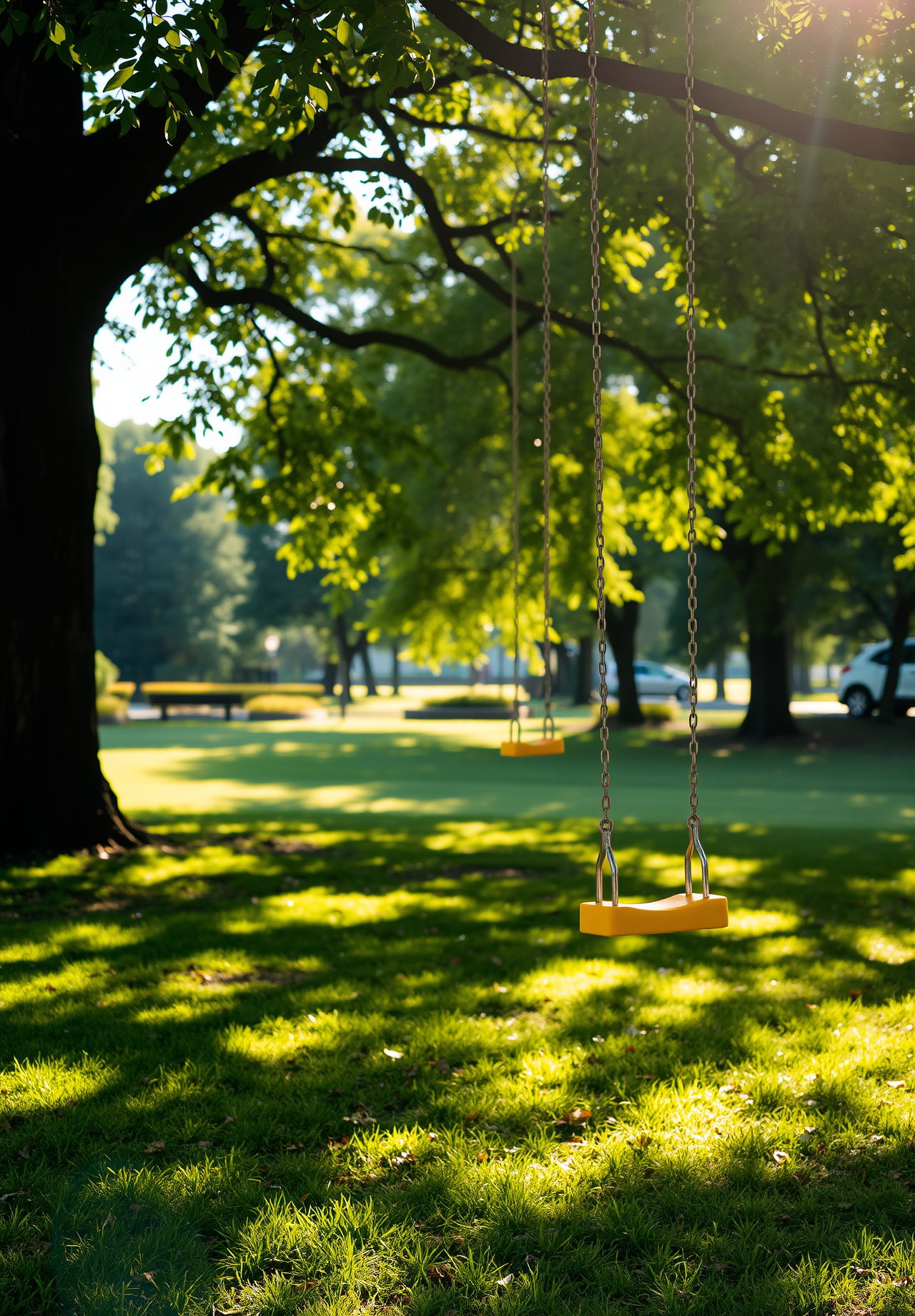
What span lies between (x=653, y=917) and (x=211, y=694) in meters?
39.0

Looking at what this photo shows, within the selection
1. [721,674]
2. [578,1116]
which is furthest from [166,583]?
[578,1116]

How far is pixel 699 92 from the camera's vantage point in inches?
251

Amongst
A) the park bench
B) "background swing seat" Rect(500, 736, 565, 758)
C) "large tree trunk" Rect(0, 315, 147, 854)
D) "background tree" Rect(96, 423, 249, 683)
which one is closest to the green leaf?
"large tree trunk" Rect(0, 315, 147, 854)

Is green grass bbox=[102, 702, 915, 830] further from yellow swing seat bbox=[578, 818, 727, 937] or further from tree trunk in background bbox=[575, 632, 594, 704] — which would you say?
tree trunk in background bbox=[575, 632, 594, 704]

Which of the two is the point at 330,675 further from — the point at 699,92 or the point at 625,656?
the point at 699,92

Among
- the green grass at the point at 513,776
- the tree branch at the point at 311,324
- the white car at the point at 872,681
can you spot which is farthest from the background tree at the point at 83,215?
the white car at the point at 872,681

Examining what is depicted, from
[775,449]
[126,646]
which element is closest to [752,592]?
[775,449]

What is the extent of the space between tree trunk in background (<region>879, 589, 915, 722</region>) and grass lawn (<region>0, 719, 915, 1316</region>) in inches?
710

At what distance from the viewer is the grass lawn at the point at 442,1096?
3.25 meters

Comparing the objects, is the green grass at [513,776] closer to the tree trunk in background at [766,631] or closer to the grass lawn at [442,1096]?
the tree trunk in background at [766,631]

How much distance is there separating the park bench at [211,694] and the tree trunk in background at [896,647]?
21.5m

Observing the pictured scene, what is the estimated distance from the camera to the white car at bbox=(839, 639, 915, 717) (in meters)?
29.5

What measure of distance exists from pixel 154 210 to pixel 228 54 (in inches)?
170

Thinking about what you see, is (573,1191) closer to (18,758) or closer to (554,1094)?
(554,1094)
